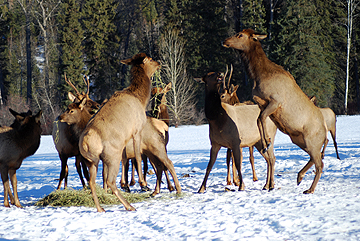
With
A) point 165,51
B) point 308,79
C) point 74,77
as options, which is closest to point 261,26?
point 308,79

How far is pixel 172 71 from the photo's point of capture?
34.9m

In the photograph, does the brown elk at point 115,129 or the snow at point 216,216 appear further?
the brown elk at point 115,129

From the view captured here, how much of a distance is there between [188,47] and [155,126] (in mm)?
38298

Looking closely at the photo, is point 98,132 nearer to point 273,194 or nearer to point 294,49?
point 273,194

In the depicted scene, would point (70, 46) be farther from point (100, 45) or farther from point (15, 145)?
point (15, 145)

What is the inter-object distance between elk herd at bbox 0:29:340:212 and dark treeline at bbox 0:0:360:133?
80.5 feet

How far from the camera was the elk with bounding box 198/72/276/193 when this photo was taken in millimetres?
7422

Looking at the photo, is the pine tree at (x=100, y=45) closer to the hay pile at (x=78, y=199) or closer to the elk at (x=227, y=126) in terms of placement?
the elk at (x=227, y=126)

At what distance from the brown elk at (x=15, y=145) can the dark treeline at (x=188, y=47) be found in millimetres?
24267

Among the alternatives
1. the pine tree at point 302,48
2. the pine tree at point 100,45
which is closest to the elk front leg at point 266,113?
the pine tree at point 302,48

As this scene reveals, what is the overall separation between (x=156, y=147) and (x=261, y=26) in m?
35.6

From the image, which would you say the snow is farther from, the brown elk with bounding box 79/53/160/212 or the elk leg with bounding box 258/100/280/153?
the elk leg with bounding box 258/100/280/153

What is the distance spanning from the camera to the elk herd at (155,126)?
5970mm

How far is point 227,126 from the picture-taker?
24.5 ft
